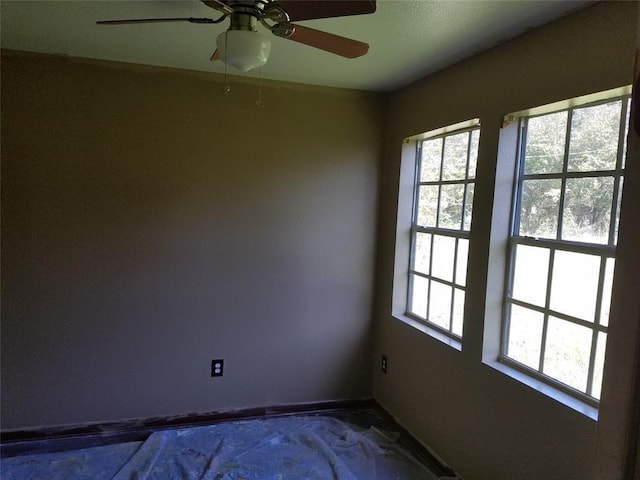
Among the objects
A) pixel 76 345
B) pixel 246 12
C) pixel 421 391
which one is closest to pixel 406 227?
pixel 421 391

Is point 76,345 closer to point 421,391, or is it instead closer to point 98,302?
point 98,302

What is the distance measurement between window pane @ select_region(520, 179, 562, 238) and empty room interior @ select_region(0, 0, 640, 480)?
1cm

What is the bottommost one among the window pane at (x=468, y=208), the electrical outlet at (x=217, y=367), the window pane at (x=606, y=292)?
the electrical outlet at (x=217, y=367)

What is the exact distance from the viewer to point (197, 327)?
2.72m

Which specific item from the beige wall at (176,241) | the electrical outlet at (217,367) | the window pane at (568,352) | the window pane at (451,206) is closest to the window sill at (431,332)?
the beige wall at (176,241)

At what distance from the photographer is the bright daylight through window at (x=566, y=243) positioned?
5.08 feet

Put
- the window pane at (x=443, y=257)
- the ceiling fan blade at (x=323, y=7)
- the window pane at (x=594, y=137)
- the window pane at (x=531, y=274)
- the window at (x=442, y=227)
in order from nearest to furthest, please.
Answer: the ceiling fan blade at (x=323, y=7) → the window pane at (x=594, y=137) → the window pane at (x=531, y=274) → the window at (x=442, y=227) → the window pane at (x=443, y=257)

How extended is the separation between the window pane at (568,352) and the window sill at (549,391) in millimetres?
53

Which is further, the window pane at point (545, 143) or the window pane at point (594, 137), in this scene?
the window pane at point (545, 143)

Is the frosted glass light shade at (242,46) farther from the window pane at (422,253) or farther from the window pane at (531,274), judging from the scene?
the window pane at (422,253)

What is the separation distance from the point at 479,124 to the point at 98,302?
2.43 metres

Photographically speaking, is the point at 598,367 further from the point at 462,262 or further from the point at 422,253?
the point at 422,253

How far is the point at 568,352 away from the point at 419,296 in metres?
1.11

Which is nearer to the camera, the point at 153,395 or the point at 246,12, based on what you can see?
the point at 246,12
